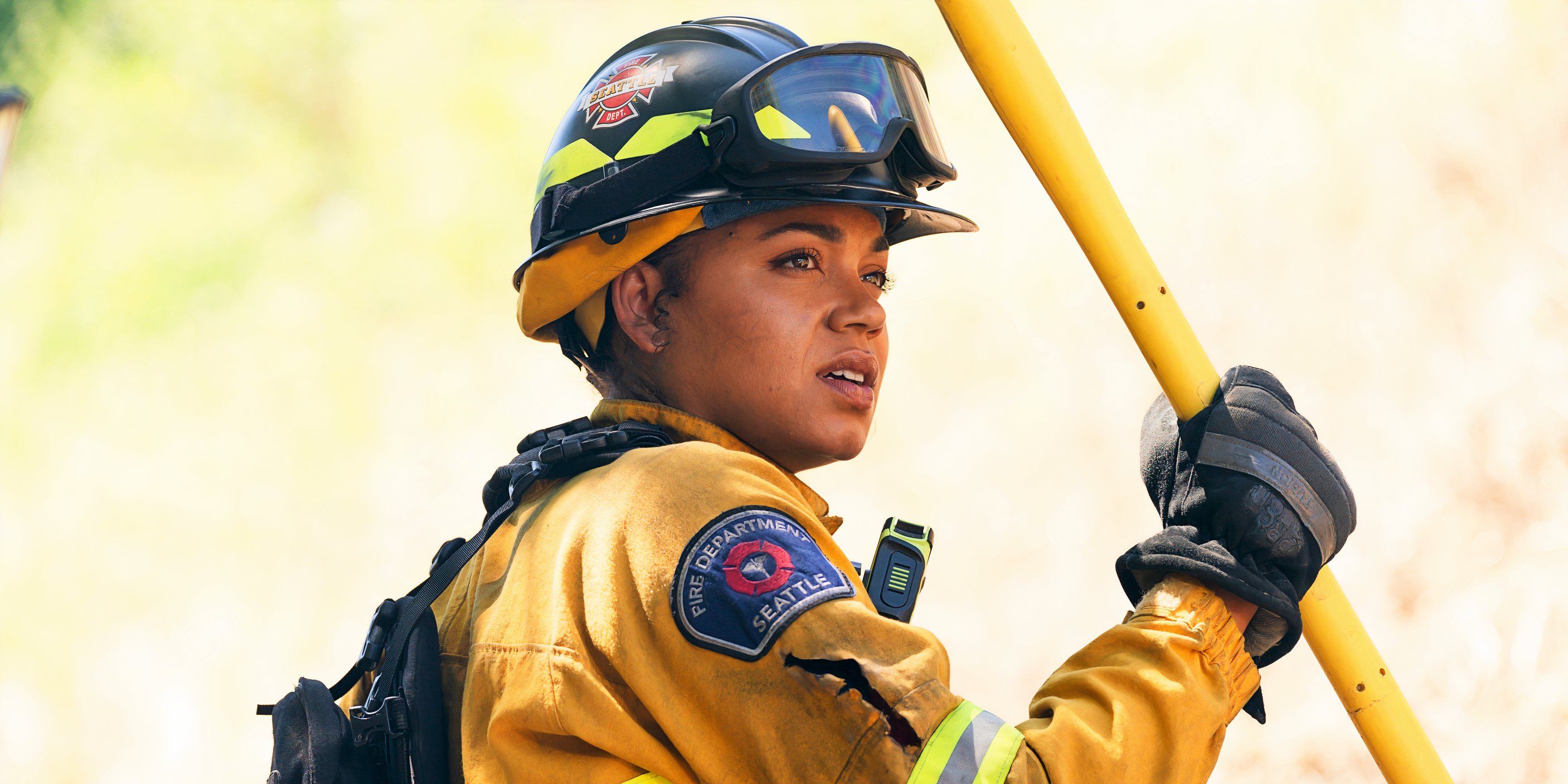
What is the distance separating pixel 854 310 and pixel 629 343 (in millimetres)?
498

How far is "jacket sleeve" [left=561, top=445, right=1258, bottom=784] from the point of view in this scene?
1.78 metres

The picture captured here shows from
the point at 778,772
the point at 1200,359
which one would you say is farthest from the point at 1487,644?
the point at 778,772

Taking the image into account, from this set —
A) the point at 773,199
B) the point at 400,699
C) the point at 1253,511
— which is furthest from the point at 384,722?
the point at 1253,511

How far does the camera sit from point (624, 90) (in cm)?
280

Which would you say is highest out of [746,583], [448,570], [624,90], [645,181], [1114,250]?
[624,90]

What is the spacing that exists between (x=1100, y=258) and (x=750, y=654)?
1.29m

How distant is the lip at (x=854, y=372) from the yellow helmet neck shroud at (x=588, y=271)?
1.30 ft

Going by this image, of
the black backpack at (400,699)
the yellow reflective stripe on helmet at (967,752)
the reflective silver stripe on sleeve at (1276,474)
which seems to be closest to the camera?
the yellow reflective stripe on helmet at (967,752)

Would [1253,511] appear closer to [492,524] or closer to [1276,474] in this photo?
A: [1276,474]

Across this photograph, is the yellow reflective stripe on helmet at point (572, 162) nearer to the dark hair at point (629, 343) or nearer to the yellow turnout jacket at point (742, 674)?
the dark hair at point (629, 343)

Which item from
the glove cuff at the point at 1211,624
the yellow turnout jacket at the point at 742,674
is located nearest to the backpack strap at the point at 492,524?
the yellow turnout jacket at the point at 742,674

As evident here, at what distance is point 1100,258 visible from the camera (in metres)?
2.68

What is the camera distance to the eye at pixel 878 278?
2.89m

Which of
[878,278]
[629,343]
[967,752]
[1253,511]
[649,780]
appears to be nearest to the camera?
[967,752]
